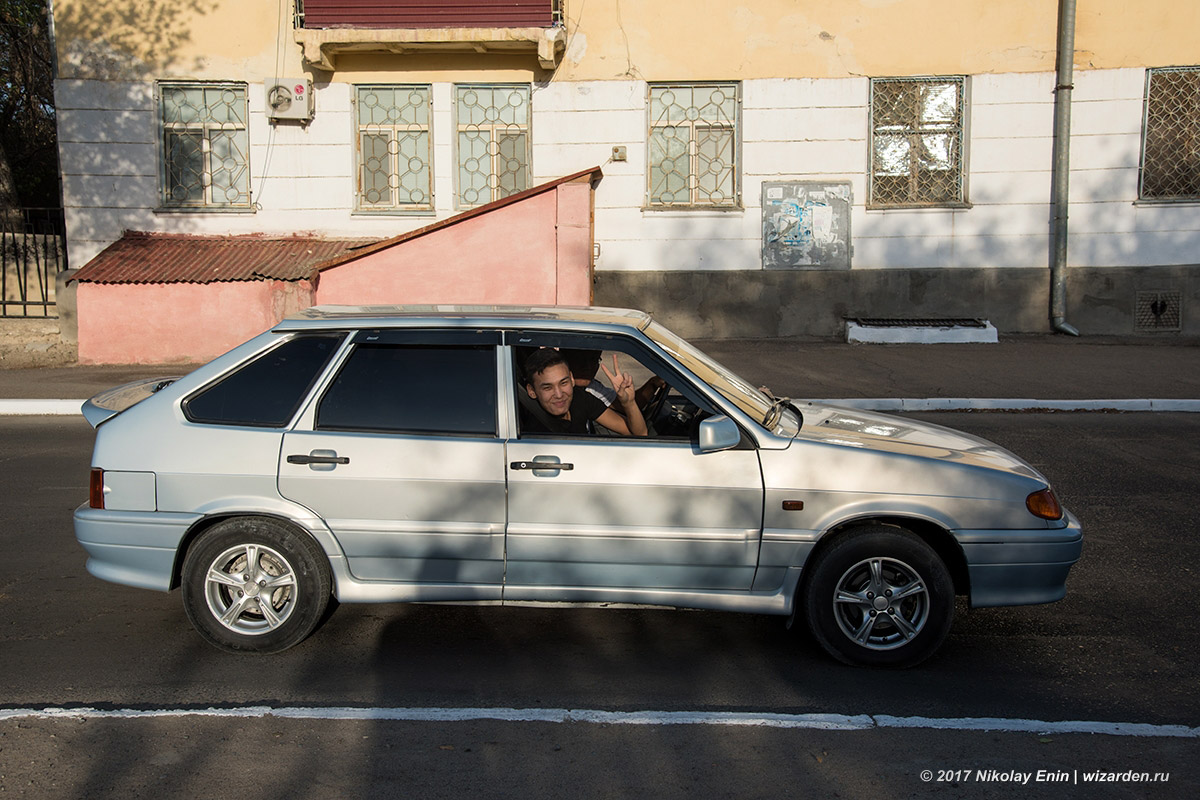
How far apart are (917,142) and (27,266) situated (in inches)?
568

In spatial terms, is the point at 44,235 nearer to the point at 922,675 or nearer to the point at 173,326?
the point at 173,326

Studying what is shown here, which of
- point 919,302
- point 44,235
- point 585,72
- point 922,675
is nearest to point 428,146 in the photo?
point 585,72

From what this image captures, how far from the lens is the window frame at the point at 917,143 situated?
16.7 m

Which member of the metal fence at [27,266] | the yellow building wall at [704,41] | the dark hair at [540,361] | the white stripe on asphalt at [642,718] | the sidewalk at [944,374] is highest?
the yellow building wall at [704,41]

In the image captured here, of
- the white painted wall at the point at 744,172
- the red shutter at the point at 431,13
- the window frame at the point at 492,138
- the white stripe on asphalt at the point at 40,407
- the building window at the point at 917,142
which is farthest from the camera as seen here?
the window frame at the point at 492,138

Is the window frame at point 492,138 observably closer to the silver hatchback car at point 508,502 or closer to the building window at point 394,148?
the building window at point 394,148

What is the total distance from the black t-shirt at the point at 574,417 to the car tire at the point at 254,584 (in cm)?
109

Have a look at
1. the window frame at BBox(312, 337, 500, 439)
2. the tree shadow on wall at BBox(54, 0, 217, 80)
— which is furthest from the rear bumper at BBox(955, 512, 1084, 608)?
the tree shadow on wall at BBox(54, 0, 217, 80)

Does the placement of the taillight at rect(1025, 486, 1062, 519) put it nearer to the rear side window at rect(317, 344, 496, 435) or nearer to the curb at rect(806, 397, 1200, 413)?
the rear side window at rect(317, 344, 496, 435)

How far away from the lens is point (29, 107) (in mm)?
23062

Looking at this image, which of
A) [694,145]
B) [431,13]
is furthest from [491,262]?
[431,13]

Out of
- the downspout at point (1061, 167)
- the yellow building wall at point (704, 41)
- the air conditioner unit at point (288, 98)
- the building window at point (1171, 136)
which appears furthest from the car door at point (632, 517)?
the building window at point (1171, 136)

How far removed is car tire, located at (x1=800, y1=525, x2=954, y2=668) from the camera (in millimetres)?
4461

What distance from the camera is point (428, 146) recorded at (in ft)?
56.6
